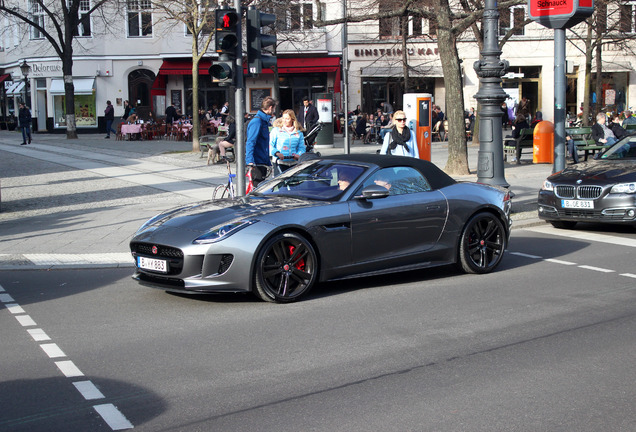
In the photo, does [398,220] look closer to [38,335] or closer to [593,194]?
[38,335]

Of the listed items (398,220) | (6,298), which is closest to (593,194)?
(398,220)

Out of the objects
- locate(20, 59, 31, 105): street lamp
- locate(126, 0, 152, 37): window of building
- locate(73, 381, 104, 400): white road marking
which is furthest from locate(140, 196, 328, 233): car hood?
locate(126, 0, 152, 37): window of building

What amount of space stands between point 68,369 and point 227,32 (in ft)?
22.4

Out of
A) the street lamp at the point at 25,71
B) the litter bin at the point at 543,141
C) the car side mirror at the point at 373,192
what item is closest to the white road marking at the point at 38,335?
the car side mirror at the point at 373,192

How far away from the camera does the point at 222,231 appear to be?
7387 millimetres

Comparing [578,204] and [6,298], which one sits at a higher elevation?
[578,204]

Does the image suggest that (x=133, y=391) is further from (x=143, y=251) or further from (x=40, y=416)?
(x=143, y=251)

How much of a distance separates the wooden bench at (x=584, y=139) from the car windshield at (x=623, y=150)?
363 inches

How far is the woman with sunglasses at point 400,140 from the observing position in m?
12.9

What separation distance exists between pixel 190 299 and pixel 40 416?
3.25 metres

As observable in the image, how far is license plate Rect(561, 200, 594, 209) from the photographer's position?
1195cm

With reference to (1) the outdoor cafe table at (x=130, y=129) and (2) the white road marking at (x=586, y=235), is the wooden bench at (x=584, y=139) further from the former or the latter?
(1) the outdoor cafe table at (x=130, y=129)

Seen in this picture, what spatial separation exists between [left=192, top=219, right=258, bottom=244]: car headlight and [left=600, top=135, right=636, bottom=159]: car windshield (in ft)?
26.7

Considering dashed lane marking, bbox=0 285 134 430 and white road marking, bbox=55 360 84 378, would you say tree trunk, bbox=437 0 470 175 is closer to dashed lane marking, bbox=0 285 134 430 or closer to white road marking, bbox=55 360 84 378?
dashed lane marking, bbox=0 285 134 430
